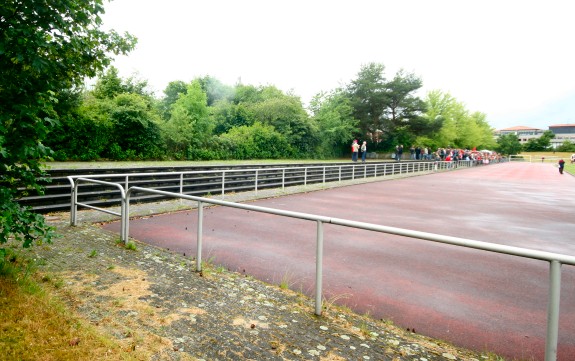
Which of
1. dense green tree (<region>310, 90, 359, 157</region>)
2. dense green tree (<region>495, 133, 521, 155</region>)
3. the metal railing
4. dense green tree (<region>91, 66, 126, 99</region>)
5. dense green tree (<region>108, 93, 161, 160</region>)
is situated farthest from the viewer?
dense green tree (<region>495, 133, 521, 155</region>)

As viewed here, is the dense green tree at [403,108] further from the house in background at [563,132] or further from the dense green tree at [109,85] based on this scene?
the house in background at [563,132]

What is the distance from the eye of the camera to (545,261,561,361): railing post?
8.57ft

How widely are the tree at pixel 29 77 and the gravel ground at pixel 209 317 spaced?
0.71 m

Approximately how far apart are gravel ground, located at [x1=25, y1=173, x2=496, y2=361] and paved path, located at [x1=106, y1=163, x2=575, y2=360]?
459 mm

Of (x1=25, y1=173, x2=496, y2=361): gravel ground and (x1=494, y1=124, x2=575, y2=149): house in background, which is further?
(x1=494, y1=124, x2=575, y2=149): house in background

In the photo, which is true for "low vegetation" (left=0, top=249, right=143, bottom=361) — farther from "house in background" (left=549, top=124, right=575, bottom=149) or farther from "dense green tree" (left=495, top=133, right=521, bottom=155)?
"house in background" (left=549, top=124, right=575, bottom=149)

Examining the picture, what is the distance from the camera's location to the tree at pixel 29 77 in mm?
3365

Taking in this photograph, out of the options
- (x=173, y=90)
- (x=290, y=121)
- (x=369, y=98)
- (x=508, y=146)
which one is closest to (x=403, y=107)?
(x=369, y=98)

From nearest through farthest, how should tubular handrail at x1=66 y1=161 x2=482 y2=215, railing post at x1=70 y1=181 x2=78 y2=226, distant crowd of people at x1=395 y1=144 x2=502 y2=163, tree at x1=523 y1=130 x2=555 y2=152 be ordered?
railing post at x1=70 y1=181 x2=78 y2=226 → tubular handrail at x1=66 y1=161 x2=482 y2=215 → distant crowd of people at x1=395 y1=144 x2=502 y2=163 → tree at x1=523 y1=130 x2=555 y2=152

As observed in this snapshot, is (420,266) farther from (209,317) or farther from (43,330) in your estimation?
(43,330)

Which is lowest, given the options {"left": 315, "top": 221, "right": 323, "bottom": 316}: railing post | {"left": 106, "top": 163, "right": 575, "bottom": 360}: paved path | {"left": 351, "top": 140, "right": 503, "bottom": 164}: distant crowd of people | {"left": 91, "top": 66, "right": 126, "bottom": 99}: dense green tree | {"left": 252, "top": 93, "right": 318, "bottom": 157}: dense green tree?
{"left": 106, "top": 163, "right": 575, "bottom": 360}: paved path

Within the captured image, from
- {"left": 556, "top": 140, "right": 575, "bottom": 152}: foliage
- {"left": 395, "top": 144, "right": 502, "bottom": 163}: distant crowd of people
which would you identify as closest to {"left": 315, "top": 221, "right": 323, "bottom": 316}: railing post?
{"left": 395, "top": 144, "right": 502, "bottom": 163}: distant crowd of people

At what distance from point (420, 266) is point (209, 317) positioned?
350 cm

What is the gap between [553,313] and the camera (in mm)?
2648
